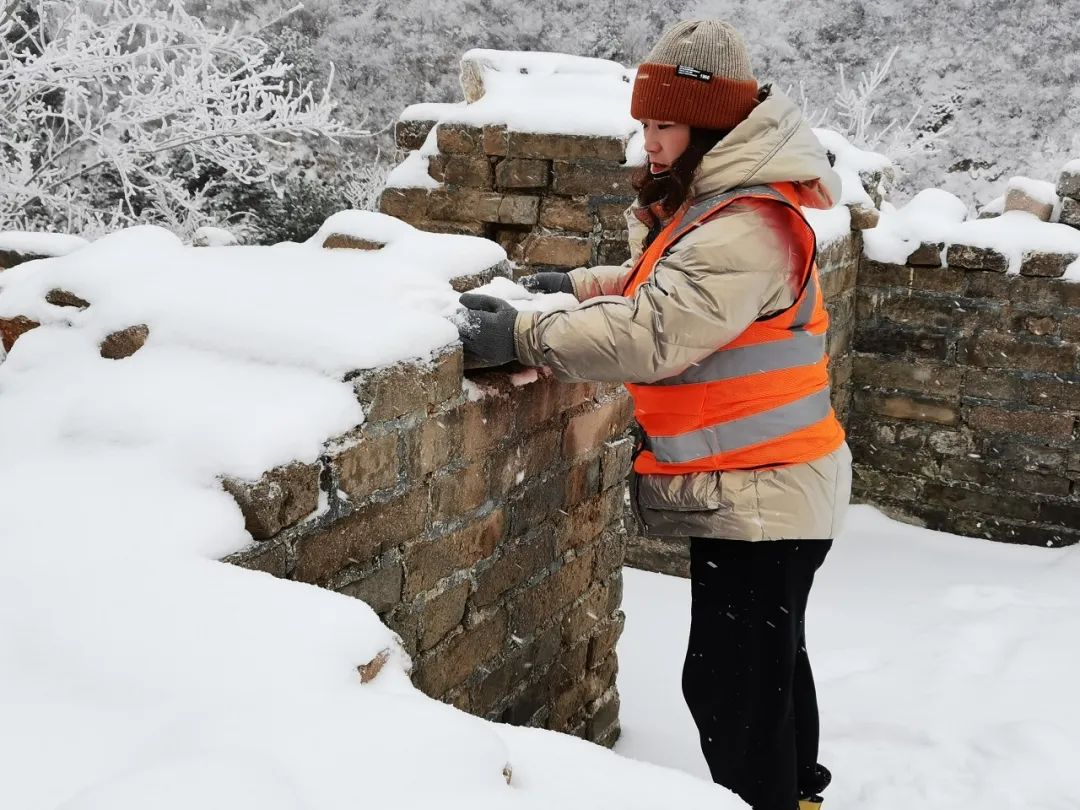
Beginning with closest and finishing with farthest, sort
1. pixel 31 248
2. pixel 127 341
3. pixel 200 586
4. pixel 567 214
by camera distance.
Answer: pixel 200 586 → pixel 127 341 → pixel 31 248 → pixel 567 214

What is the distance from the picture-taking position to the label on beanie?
2264 mm

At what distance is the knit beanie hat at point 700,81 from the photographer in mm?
2268

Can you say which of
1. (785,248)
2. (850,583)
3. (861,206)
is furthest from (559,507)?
(861,206)

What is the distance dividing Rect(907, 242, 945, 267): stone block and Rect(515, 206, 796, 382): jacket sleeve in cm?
345

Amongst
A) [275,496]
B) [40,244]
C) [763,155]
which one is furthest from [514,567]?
[40,244]

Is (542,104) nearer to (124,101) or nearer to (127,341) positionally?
(127,341)

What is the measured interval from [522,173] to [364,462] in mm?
2978

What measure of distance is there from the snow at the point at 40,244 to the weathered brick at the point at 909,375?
3916 millimetres

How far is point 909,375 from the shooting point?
18.0ft

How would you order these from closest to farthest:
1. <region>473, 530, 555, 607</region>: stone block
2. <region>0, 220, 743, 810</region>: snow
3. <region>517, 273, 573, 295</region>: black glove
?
<region>0, 220, 743, 810</region>: snow
<region>473, 530, 555, 607</region>: stone block
<region>517, 273, 573, 295</region>: black glove

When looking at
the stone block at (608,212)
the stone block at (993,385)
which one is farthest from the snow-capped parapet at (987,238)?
the stone block at (608,212)

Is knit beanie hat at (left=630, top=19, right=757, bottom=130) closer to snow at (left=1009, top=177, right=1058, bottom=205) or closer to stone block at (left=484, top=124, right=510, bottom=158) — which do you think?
stone block at (left=484, top=124, right=510, bottom=158)

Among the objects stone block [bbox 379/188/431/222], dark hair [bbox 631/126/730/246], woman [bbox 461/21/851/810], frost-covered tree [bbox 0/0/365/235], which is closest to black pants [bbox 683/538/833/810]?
woman [bbox 461/21/851/810]

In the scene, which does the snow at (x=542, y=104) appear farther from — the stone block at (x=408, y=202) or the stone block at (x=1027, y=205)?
the stone block at (x=1027, y=205)
